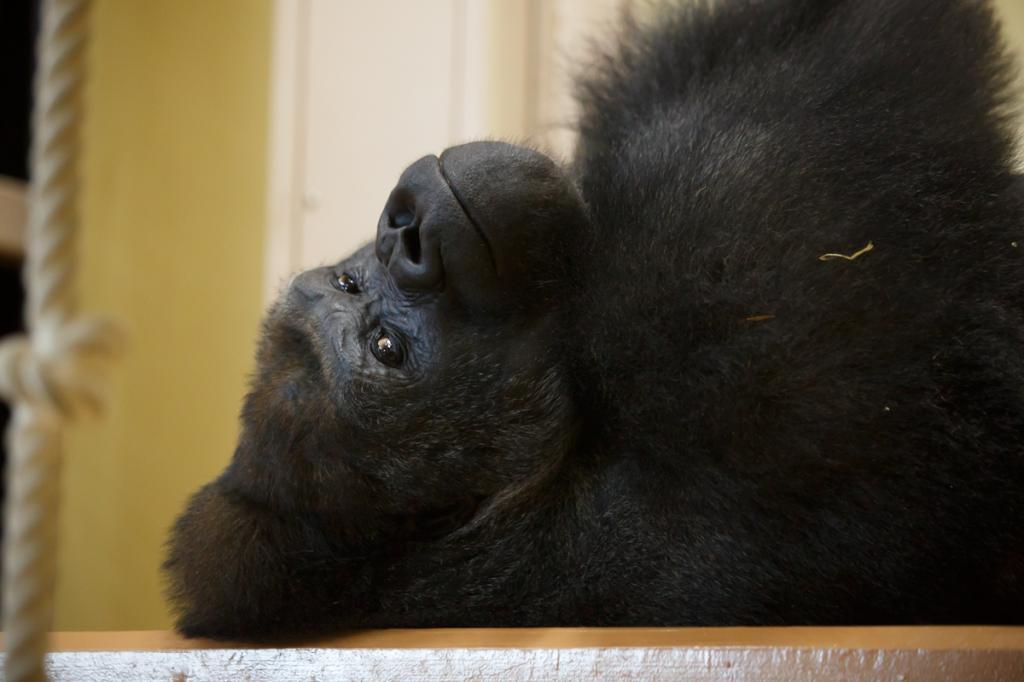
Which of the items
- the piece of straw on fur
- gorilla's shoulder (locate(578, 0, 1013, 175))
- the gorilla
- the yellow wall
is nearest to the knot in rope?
the gorilla

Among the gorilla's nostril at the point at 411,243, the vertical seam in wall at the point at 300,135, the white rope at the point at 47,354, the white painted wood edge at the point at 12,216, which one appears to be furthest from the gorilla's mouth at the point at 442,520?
the white painted wood edge at the point at 12,216

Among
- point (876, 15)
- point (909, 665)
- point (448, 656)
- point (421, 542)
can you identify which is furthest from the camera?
point (876, 15)

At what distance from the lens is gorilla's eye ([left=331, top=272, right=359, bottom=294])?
5.19 feet

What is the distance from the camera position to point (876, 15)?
1.57m

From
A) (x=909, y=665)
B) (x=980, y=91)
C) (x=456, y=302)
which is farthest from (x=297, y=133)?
(x=909, y=665)

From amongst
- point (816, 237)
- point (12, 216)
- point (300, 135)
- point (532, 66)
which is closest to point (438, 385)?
point (816, 237)

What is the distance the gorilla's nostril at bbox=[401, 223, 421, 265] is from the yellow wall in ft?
7.87

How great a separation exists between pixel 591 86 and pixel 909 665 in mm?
1373

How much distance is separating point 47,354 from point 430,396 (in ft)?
3.07

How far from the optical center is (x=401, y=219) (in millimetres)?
1473

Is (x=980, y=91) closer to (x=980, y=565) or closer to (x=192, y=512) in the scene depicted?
(x=980, y=565)

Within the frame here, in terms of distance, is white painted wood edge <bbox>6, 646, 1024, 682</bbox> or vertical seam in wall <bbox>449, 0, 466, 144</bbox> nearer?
white painted wood edge <bbox>6, 646, 1024, 682</bbox>

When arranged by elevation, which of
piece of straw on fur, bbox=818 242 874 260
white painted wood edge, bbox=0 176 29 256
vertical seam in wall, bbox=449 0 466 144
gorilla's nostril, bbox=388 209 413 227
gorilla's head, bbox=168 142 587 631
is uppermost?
vertical seam in wall, bbox=449 0 466 144

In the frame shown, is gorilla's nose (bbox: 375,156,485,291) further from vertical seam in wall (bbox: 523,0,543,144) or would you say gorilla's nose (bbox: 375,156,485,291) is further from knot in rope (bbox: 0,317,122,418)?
vertical seam in wall (bbox: 523,0,543,144)
